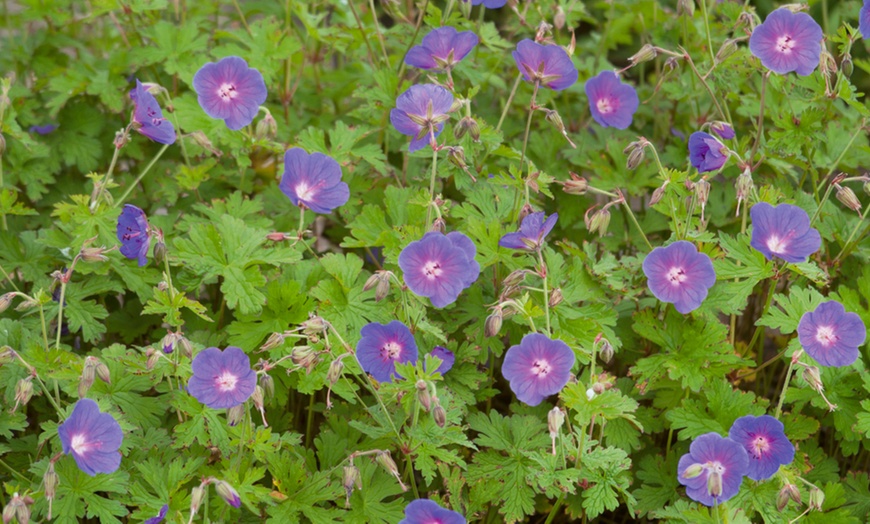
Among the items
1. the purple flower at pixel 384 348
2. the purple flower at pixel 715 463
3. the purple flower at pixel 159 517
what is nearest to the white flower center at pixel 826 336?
the purple flower at pixel 715 463

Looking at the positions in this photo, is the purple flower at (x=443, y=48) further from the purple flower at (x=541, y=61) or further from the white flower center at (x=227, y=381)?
the white flower center at (x=227, y=381)

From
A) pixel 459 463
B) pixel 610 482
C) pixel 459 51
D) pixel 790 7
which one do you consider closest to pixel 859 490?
pixel 610 482

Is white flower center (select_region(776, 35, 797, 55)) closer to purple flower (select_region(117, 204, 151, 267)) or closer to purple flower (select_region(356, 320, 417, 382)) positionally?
purple flower (select_region(356, 320, 417, 382))

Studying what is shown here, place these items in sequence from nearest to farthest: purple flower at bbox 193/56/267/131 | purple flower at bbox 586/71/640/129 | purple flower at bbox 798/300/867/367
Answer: purple flower at bbox 798/300/867/367 → purple flower at bbox 193/56/267/131 → purple flower at bbox 586/71/640/129

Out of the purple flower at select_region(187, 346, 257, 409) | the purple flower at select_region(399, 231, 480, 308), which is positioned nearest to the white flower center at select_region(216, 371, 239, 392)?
the purple flower at select_region(187, 346, 257, 409)

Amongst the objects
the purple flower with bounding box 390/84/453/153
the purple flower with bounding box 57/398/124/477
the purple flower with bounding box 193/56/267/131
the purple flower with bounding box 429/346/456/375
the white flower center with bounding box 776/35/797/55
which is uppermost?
the white flower center with bounding box 776/35/797/55

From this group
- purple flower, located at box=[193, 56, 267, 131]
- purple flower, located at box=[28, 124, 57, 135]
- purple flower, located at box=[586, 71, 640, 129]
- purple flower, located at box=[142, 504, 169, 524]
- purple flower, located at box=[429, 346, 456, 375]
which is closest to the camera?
purple flower, located at box=[142, 504, 169, 524]

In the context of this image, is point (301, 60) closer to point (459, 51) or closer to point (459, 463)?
point (459, 51)
